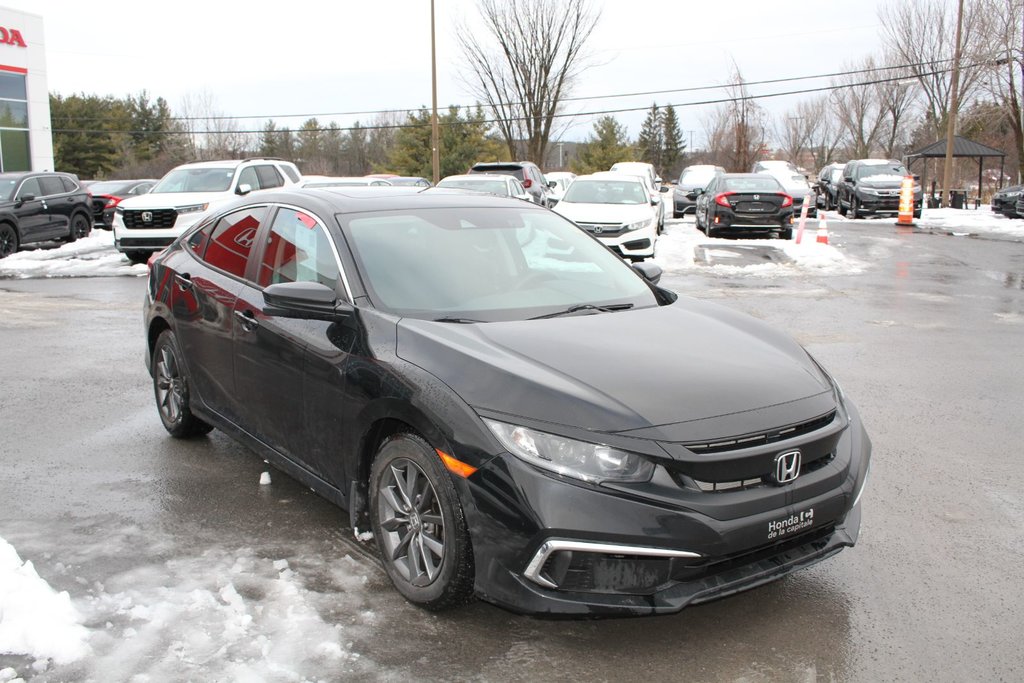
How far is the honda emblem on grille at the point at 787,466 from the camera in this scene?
3215 mm

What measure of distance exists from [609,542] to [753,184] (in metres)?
19.7

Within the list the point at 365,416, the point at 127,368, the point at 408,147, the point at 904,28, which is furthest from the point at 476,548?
the point at 408,147

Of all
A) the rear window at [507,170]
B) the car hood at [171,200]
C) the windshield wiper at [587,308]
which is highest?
the rear window at [507,170]

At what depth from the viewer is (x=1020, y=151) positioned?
3616 centimetres

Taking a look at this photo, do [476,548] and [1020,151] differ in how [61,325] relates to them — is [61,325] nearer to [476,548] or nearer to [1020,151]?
[476,548]

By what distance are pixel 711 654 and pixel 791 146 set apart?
88.1m

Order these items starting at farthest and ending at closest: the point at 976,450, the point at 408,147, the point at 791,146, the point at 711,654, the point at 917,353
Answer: the point at 791,146
the point at 408,147
the point at 917,353
the point at 976,450
the point at 711,654

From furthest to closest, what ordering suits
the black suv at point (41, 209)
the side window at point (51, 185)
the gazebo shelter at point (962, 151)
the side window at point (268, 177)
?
the gazebo shelter at point (962, 151) < the side window at point (51, 185) < the black suv at point (41, 209) < the side window at point (268, 177)

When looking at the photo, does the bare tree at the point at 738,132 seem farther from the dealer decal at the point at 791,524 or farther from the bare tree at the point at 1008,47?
the dealer decal at the point at 791,524

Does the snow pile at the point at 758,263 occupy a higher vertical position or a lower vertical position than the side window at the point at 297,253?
lower

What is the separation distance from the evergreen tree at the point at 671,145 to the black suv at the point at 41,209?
82.2 m

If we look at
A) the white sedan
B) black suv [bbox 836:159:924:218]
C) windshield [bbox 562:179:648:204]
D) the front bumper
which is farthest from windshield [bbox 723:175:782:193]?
the front bumper

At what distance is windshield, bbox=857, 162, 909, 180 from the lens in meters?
29.5

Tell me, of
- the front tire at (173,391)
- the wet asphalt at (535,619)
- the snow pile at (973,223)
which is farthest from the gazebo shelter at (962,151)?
the front tire at (173,391)
